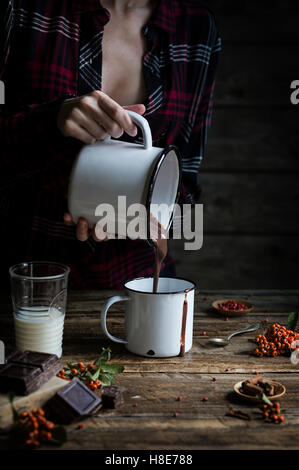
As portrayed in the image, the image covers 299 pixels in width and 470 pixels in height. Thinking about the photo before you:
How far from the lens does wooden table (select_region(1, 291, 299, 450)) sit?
75cm

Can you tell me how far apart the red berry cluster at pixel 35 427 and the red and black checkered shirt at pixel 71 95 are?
0.56m

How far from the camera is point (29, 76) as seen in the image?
4.41ft

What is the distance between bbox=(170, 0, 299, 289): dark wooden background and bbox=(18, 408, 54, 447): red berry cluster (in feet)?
5.36

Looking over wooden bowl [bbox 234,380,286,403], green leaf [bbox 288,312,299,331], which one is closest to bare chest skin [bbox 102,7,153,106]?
green leaf [bbox 288,312,299,331]

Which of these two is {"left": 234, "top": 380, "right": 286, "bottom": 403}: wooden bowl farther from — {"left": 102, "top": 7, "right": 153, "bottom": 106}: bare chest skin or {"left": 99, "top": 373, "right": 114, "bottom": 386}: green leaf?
{"left": 102, "top": 7, "right": 153, "bottom": 106}: bare chest skin

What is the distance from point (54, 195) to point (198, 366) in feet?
2.09

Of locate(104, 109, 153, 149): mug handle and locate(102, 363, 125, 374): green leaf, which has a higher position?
locate(104, 109, 153, 149): mug handle

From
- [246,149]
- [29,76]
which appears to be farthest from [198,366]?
[246,149]

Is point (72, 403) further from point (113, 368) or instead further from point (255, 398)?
point (255, 398)

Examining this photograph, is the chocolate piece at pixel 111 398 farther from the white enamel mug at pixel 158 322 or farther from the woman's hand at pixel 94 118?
the woman's hand at pixel 94 118

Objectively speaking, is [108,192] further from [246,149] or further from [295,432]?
[246,149]

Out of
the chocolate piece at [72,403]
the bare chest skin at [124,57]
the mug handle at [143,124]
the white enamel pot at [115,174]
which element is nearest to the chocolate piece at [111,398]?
the chocolate piece at [72,403]

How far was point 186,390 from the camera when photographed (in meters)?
0.91

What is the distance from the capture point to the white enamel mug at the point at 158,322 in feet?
3.35
